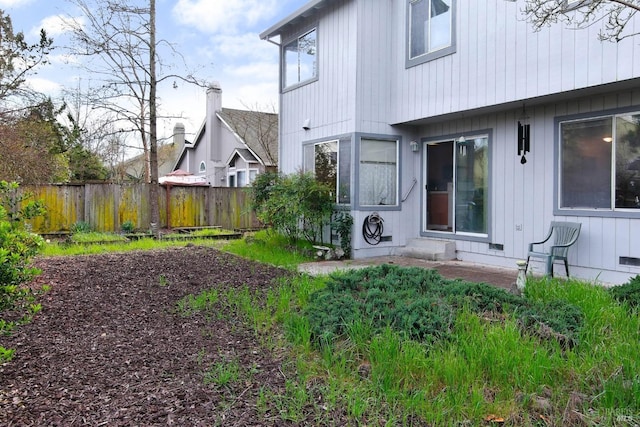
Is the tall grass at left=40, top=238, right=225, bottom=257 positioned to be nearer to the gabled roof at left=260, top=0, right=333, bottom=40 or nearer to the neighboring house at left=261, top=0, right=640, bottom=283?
the neighboring house at left=261, top=0, right=640, bottom=283

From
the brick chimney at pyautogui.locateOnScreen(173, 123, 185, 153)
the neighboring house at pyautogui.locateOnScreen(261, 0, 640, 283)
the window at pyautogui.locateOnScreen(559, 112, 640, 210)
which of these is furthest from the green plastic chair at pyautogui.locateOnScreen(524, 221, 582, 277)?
the brick chimney at pyautogui.locateOnScreen(173, 123, 185, 153)

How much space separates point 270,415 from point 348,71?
6946 millimetres

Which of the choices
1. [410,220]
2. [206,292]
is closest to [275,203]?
[410,220]

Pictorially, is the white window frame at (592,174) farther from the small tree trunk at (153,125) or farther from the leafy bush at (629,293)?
the small tree trunk at (153,125)

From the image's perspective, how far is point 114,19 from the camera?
34.2 feet

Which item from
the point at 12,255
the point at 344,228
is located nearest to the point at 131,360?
the point at 12,255

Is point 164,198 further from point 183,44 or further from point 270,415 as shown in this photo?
point 270,415

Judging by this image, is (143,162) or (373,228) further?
(143,162)

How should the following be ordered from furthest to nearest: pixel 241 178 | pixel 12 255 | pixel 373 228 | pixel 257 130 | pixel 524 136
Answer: pixel 257 130, pixel 241 178, pixel 373 228, pixel 524 136, pixel 12 255

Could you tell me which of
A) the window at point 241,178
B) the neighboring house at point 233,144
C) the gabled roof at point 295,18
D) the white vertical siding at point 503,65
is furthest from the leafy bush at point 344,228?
the window at point 241,178

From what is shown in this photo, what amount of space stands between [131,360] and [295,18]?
8.11m

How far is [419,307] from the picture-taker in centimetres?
355

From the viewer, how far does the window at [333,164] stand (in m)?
8.48

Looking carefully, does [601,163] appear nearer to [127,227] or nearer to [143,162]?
[127,227]
